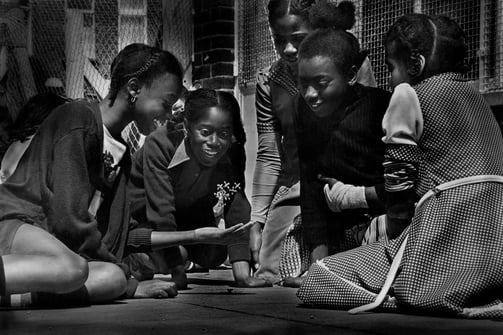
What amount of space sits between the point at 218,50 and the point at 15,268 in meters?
4.57

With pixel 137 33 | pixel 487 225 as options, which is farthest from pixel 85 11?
pixel 487 225

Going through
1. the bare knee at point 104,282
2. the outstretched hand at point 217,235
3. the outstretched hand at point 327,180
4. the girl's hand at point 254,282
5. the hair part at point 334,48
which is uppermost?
the hair part at point 334,48

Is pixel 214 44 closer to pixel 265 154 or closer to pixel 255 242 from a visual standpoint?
pixel 265 154

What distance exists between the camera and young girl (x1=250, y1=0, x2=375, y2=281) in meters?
4.96

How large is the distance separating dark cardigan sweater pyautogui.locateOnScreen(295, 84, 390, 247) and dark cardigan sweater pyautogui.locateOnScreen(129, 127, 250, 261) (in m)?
0.51

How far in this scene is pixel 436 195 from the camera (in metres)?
3.32

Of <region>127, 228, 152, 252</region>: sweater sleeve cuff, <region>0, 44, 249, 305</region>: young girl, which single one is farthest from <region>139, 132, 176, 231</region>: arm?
<region>0, 44, 249, 305</region>: young girl

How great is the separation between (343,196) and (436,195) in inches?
37.8

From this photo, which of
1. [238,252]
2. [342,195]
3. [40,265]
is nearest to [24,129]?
[238,252]

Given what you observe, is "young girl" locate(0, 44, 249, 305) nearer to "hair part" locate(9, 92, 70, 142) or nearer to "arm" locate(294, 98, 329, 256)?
"hair part" locate(9, 92, 70, 142)

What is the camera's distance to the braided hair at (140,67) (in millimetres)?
4090

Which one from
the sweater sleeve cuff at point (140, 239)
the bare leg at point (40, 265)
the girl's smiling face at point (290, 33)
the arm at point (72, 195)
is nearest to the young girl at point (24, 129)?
the sweater sleeve cuff at point (140, 239)

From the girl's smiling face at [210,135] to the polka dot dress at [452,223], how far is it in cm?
151

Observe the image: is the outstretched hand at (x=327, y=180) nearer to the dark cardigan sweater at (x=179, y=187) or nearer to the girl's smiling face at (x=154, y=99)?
the dark cardigan sweater at (x=179, y=187)
